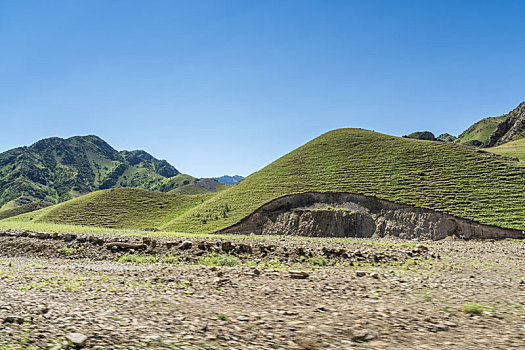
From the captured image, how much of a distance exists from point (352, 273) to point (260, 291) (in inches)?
186

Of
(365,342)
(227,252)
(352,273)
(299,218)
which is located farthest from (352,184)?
(365,342)

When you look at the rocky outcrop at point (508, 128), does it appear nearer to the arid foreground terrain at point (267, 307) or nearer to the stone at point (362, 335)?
the arid foreground terrain at point (267, 307)

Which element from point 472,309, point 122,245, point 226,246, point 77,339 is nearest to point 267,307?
point 77,339

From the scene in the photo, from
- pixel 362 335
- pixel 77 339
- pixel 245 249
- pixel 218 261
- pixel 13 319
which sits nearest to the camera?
pixel 77 339

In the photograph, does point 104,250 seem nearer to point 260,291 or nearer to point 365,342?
point 260,291

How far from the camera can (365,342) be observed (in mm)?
5531

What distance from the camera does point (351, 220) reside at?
4106 centimetres

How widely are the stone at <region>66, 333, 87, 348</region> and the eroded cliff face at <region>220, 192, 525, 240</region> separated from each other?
121ft

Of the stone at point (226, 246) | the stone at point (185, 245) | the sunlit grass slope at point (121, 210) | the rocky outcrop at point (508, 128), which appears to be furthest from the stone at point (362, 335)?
the rocky outcrop at point (508, 128)

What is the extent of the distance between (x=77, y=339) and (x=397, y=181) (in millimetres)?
51060

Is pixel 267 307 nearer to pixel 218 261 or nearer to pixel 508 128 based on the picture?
pixel 218 261

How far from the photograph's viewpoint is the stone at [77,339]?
4.95m

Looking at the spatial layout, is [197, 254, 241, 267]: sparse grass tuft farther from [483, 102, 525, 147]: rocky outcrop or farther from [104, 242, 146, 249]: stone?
[483, 102, 525, 147]: rocky outcrop

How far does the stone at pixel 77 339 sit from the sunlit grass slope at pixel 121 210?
193ft
